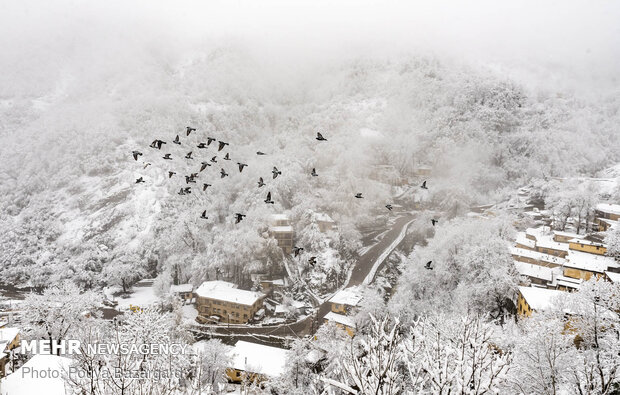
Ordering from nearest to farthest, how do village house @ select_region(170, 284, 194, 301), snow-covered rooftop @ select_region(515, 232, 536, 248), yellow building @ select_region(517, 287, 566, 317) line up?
yellow building @ select_region(517, 287, 566, 317), snow-covered rooftop @ select_region(515, 232, 536, 248), village house @ select_region(170, 284, 194, 301)

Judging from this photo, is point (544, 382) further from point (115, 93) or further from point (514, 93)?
point (115, 93)

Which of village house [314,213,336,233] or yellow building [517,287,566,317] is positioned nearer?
yellow building [517,287,566,317]

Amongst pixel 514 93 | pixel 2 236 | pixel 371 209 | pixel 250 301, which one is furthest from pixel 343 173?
pixel 2 236

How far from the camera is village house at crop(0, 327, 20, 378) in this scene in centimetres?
2731

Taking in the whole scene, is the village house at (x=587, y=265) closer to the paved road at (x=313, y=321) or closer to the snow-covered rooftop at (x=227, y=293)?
the paved road at (x=313, y=321)

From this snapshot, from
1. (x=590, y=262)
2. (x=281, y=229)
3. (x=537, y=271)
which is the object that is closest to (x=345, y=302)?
(x=281, y=229)

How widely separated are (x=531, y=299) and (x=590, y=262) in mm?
10660

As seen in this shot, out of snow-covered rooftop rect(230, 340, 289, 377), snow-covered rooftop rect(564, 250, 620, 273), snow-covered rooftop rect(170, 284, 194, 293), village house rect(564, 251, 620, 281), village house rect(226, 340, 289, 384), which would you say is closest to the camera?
village house rect(226, 340, 289, 384)

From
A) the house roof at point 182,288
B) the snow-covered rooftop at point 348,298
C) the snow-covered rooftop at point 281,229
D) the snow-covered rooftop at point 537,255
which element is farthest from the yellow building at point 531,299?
the house roof at point 182,288

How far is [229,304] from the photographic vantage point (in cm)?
4162

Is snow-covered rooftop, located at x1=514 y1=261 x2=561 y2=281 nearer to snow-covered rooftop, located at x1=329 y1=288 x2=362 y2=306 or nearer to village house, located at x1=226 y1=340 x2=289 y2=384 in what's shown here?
snow-covered rooftop, located at x1=329 y1=288 x2=362 y2=306

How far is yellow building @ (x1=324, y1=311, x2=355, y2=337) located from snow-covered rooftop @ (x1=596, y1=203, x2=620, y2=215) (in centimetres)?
→ 3497

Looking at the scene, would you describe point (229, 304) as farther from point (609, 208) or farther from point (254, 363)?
point (609, 208)

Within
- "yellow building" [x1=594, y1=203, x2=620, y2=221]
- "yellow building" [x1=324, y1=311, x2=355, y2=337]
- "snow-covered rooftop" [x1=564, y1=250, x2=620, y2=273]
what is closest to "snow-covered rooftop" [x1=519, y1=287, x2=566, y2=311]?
"snow-covered rooftop" [x1=564, y1=250, x2=620, y2=273]
